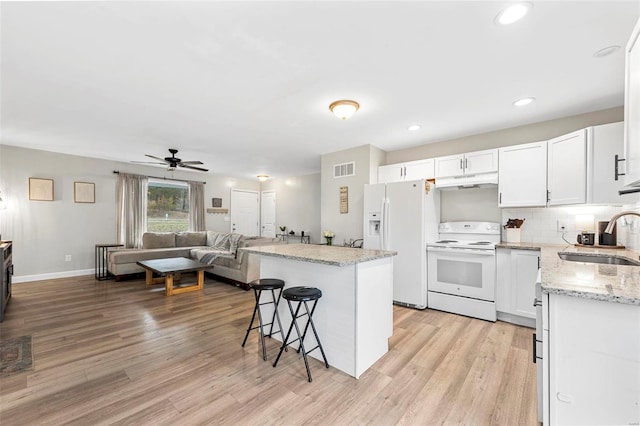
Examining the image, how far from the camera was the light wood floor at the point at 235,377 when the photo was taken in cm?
167

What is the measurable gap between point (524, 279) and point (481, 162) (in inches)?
59.4

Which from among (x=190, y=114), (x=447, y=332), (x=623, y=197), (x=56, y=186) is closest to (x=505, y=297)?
(x=447, y=332)

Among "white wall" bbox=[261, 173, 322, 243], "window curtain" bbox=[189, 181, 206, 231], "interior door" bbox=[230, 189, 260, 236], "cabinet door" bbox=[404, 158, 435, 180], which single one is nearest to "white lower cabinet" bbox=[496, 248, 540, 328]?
"cabinet door" bbox=[404, 158, 435, 180]

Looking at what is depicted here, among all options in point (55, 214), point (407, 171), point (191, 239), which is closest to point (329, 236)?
point (407, 171)

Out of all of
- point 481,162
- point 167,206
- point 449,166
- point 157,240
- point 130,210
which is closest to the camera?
point 481,162

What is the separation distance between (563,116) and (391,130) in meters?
1.95

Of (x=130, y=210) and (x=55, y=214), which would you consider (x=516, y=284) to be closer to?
(x=130, y=210)

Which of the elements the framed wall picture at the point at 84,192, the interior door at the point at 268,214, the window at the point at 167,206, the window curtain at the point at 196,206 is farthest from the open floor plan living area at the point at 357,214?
the interior door at the point at 268,214

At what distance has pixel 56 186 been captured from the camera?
5.23 m

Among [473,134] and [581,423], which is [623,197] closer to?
[473,134]

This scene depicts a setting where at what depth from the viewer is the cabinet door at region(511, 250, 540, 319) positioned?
9.73ft

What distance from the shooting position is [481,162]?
11.7 ft

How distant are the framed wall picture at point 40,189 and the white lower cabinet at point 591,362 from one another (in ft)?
24.0

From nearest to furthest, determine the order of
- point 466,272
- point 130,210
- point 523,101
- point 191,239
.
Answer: point 523,101 → point 466,272 → point 130,210 → point 191,239
